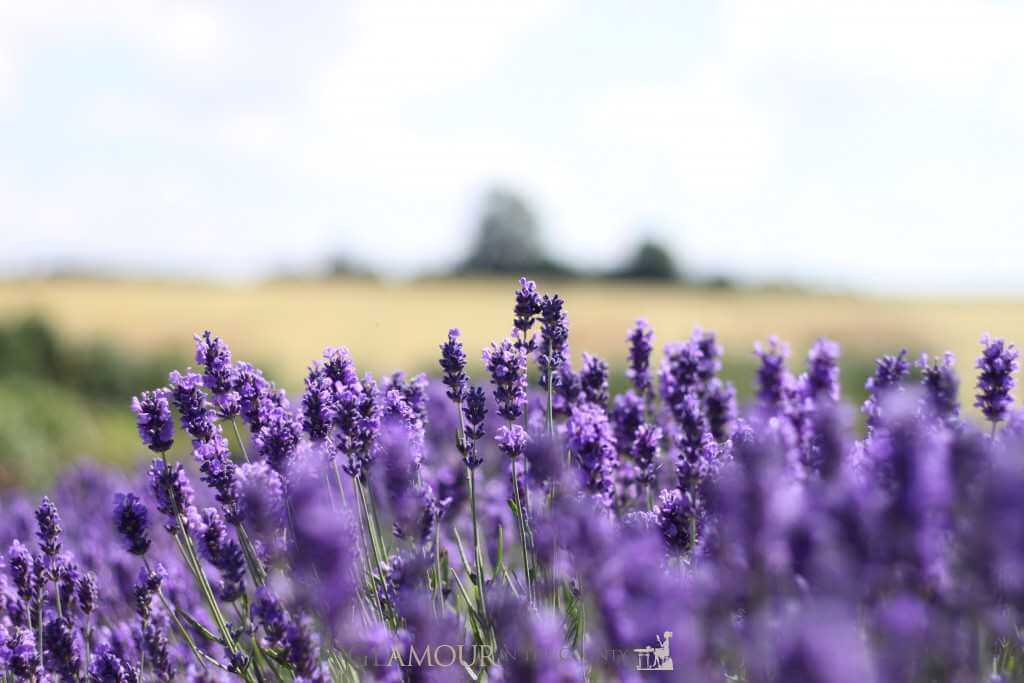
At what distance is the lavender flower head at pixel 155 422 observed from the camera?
2801mm

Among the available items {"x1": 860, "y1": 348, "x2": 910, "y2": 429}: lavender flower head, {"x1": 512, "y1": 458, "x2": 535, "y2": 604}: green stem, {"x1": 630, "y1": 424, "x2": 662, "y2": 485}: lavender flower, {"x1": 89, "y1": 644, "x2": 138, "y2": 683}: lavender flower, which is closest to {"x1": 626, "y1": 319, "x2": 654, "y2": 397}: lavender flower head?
{"x1": 630, "y1": 424, "x2": 662, "y2": 485}: lavender flower

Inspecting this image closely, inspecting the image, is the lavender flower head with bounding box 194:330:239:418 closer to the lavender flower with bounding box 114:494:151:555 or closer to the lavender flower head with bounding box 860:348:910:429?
the lavender flower with bounding box 114:494:151:555

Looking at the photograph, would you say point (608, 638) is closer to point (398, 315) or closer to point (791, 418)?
point (791, 418)

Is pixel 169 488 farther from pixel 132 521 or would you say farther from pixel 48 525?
pixel 48 525

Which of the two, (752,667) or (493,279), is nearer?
(752,667)

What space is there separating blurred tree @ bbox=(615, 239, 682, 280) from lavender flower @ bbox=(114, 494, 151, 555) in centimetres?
4766

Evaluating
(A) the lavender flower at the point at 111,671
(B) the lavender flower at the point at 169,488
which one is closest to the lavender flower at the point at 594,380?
(B) the lavender flower at the point at 169,488

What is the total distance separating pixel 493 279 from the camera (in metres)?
46.7

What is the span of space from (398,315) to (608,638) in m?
29.0

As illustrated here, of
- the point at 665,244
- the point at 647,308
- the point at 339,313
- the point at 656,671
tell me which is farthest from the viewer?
the point at 665,244

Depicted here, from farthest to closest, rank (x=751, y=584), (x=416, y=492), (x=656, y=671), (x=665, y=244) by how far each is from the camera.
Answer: (x=665, y=244)
(x=416, y=492)
(x=656, y=671)
(x=751, y=584)

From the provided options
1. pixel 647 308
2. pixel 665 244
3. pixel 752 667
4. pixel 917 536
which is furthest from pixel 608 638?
pixel 665 244

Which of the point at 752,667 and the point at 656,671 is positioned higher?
the point at 752,667

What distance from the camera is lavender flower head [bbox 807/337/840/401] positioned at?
10.4ft
